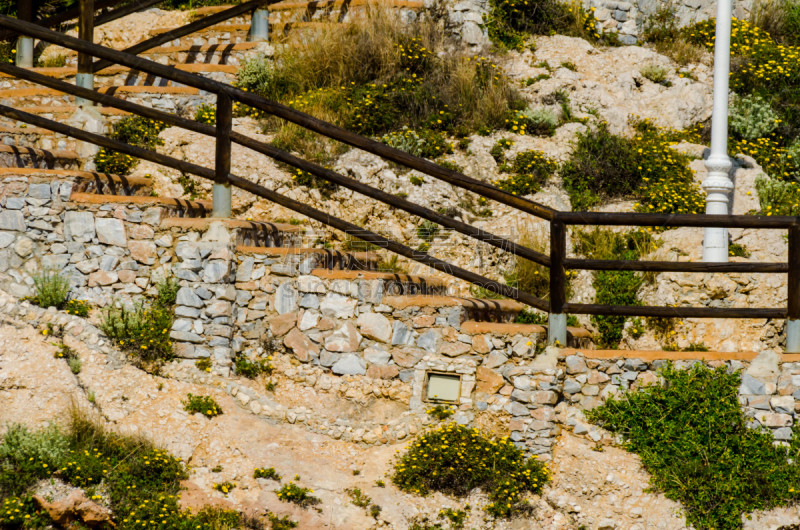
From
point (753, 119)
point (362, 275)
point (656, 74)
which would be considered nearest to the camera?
point (362, 275)

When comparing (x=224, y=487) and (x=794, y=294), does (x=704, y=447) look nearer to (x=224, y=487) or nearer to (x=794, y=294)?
(x=794, y=294)

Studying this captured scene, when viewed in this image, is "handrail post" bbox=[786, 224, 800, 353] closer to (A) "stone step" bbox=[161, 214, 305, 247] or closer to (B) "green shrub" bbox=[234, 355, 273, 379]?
(B) "green shrub" bbox=[234, 355, 273, 379]

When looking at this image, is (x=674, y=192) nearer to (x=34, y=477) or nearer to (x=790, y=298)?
(x=790, y=298)

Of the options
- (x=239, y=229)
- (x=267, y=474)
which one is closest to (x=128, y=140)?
(x=239, y=229)

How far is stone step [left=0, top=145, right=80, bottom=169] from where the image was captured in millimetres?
7012

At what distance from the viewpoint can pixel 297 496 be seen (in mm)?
5125

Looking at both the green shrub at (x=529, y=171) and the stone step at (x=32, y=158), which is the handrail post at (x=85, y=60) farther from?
the green shrub at (x=529, y=171)

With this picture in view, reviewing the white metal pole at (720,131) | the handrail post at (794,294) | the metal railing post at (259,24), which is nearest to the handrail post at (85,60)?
the metal railing post at (259,24)

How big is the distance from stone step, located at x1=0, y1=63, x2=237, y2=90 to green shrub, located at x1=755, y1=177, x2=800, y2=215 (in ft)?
21.4

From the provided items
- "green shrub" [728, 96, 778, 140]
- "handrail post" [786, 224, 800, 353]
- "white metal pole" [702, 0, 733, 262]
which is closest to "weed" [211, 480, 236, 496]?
"handrail post" [786, 224, 800, 353]

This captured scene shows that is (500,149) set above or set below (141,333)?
above

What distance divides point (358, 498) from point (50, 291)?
297cm

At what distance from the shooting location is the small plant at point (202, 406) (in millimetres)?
5664

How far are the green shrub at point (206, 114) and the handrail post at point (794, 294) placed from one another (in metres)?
6.02
